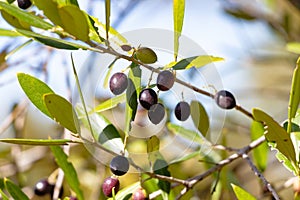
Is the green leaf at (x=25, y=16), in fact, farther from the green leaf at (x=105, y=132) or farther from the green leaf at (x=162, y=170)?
the green leaf at (x=162, y=170)

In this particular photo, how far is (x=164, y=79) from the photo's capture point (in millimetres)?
920

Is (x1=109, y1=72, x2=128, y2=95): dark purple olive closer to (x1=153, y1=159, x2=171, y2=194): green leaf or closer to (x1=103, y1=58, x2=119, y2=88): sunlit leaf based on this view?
(x1=103, y1=58, x2=119, y2=88): sunlit leaf

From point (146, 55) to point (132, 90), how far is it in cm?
7

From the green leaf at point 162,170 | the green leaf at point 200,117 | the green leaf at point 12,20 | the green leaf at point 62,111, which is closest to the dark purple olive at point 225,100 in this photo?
the green leaf at point 200,117

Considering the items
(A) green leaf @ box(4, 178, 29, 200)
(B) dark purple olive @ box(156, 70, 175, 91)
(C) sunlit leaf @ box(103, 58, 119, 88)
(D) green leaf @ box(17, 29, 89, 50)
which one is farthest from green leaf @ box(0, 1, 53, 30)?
(A) green leaf @ box(4, 178, 29, 200)

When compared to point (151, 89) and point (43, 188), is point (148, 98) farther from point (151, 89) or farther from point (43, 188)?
point (43, 188)

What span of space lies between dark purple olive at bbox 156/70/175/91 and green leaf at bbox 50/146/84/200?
1.30 feet

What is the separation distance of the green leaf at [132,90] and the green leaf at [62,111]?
9cm

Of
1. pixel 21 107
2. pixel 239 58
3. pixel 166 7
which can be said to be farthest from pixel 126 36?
pixel 166 7

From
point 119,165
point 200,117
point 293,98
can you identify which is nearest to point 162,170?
point 200,117

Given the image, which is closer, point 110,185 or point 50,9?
point 50,9

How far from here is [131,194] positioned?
1119 millimetres

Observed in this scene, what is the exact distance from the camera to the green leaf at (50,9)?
2.81 feet

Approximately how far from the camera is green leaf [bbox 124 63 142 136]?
931mm
